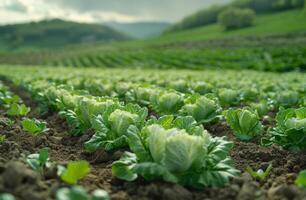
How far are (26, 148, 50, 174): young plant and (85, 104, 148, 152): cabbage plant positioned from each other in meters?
0.84

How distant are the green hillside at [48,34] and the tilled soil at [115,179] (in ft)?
360

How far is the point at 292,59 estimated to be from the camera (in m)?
28.5

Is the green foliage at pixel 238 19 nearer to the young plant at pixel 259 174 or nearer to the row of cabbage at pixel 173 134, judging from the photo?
the row of cabbage at pixel 173 134

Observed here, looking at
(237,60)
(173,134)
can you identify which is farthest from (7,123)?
(237,60)

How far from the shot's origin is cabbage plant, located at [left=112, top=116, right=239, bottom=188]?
294 centimetres

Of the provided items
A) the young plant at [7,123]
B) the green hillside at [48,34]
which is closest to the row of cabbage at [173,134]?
the young plant at [7,123]

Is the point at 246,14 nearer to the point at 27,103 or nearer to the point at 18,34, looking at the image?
the point at 27,103

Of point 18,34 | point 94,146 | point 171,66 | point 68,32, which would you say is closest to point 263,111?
point 94,146

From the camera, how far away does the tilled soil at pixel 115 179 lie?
102 inches

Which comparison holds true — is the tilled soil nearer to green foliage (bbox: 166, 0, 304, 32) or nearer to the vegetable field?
the vegetable field

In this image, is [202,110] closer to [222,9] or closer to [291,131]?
[291,131]

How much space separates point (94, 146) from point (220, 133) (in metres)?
2.01

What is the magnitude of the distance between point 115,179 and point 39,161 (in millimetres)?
549

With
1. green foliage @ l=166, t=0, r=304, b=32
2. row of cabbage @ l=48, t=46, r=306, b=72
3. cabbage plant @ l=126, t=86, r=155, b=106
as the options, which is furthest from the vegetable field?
green foliage @ l=166, t=0, r=304, b=32
